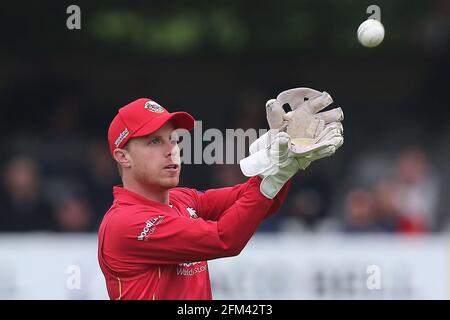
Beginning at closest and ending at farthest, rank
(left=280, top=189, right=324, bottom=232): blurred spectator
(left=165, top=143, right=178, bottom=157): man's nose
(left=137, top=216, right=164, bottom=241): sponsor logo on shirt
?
(left=137, top=216, right=164, bottom=241): sponsor logo on shirt → (left=165, top=143, right=178, bottom=157): man's nose → (left=280, top=189, right=324, bottom=232): blurred spectator

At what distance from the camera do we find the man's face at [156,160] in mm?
4520

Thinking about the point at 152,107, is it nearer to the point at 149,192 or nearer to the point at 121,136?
the point at 121,136

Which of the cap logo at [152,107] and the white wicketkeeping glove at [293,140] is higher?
the cap logo at [152,107]

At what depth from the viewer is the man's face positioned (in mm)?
4520

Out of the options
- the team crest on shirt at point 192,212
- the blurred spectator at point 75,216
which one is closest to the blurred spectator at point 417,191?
the blurred spectator at point 75,216

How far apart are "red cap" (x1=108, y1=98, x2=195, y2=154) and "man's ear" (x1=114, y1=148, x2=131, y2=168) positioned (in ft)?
0.08

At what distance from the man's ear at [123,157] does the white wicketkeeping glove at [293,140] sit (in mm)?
536

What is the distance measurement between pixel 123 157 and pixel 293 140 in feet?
2.64

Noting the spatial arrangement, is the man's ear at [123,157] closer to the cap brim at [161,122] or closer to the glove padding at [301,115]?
the cap brim at [161,122]

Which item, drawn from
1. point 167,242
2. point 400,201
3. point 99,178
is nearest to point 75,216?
point 99,178

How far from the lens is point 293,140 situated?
4418 millimetres

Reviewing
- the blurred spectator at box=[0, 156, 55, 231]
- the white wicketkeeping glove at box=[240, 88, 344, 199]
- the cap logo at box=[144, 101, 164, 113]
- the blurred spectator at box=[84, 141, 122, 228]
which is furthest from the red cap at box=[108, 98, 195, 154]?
the blurred spectator at box=[84, 141, 122, 228]

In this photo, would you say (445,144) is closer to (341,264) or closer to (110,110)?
(341,264)

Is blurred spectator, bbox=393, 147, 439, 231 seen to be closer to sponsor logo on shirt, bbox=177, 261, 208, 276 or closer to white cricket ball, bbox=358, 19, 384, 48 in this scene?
white cricket ball, bbox=358, 19, 384, 48
